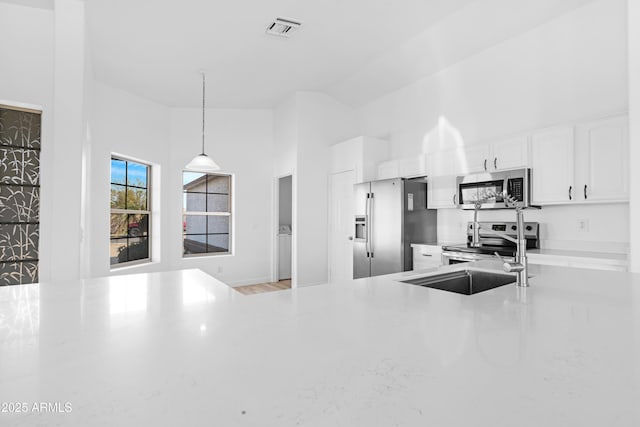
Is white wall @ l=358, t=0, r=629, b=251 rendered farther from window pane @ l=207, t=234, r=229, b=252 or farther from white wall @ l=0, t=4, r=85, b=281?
white wall @ l=0, t=4, r=85, b=281

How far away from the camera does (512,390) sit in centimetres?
59

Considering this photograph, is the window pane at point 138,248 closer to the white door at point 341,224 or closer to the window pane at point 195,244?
the window pane at point 195,244

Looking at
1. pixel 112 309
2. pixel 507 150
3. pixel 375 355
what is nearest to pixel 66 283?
pixel 112 309

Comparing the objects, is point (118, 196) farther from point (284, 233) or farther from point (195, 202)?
point (284, 233)

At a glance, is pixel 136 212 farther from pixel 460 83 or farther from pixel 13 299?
pixel 460 83

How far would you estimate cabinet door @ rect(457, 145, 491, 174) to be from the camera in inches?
141

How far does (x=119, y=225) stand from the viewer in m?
4.79

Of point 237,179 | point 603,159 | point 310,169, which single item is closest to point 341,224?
point 310,169

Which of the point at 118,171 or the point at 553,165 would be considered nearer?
the point at 553,165

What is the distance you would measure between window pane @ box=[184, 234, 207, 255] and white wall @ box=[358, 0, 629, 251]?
12.1 ft

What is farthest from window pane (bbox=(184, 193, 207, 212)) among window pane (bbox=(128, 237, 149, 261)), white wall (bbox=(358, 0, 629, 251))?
white wall (bbox=(358, 0, 629, 251))

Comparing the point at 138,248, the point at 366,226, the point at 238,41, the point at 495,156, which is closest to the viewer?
the point at 495,156

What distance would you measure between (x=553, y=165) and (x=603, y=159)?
1.15 ft

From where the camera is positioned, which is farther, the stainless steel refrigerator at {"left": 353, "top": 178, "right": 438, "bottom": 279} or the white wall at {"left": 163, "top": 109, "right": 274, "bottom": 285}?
the white wall at {"left": 163, "top": 109, "right": 274, "bottom": 285}
